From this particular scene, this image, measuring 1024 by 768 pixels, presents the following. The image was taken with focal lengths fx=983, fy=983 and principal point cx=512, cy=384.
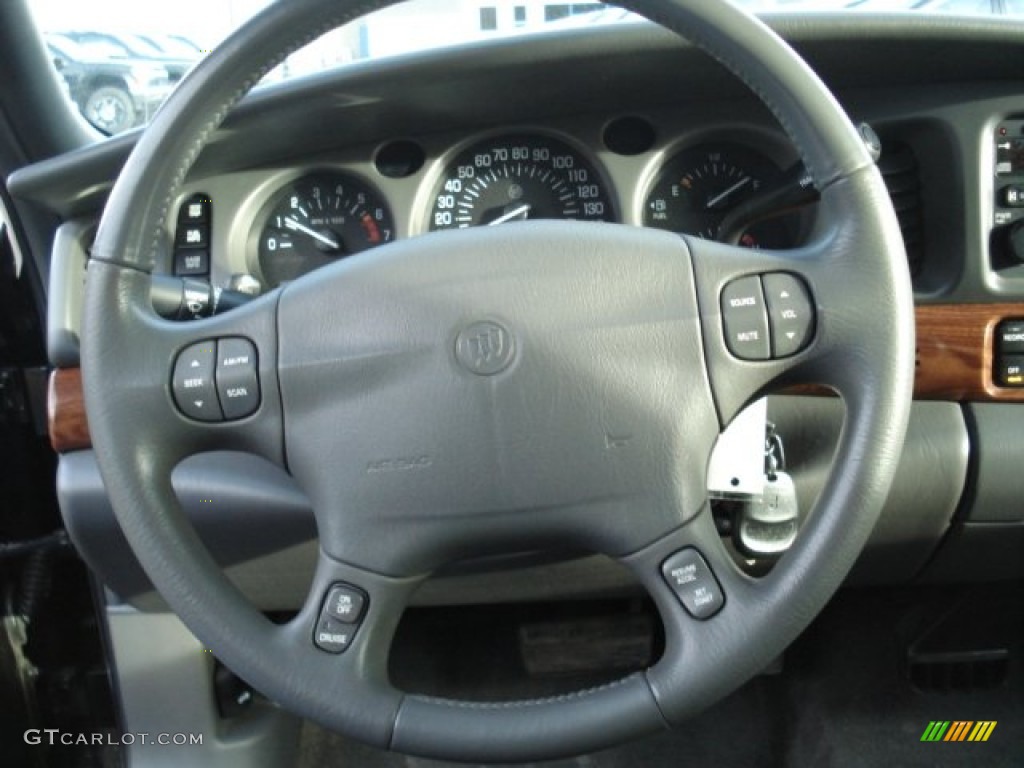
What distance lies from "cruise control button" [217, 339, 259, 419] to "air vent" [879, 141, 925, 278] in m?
0.90

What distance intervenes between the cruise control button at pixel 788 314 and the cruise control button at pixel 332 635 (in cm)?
45

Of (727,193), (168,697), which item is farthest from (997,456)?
(168,697)

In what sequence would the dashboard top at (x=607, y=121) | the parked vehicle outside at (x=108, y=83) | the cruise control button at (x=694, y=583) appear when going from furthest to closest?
the parked vehicle outside at (x=108, y=83) → the dashboard top at (x=607, y=121) → the cruise control button at (x=694, y=583)

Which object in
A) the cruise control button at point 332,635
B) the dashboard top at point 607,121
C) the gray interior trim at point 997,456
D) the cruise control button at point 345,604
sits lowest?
the gray interior trim at point 997,456

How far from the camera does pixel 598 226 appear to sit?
938 mm

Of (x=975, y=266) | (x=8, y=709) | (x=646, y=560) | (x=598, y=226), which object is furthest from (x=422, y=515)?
(x=8, y=709)

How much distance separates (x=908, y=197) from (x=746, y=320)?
0.59 metres

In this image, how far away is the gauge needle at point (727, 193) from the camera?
1396mm

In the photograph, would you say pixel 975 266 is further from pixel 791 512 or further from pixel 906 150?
pixel 791 512

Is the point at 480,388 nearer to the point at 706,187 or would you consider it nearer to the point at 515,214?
the point at 515,214

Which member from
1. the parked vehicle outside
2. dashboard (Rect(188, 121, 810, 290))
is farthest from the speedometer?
the parked vehicle outside

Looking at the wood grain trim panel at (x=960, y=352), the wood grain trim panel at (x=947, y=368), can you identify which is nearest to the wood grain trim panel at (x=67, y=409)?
the wood grain trim panel at (x=947, y=368)

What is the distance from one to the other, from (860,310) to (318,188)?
84cm

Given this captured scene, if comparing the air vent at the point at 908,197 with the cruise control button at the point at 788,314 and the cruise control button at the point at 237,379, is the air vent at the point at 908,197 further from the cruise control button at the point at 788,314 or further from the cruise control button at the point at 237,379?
the cruise control button at the point at 237,379
